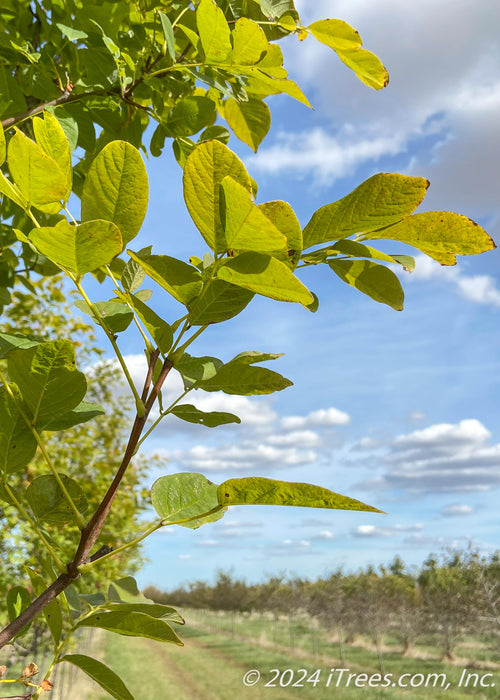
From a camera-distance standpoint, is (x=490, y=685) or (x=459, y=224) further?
(x=490, y=685)

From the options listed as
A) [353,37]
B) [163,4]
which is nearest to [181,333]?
[353,37]

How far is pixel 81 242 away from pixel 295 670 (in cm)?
2147

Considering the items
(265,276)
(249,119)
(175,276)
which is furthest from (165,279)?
(249,119)

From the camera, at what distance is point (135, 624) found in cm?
62

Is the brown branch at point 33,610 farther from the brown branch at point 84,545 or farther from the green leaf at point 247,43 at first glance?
the green leaf at point 247,43

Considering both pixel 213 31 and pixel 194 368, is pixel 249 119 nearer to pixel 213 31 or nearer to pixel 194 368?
pixel 213 31

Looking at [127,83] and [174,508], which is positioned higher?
[127,83]

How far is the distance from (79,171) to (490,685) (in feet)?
68.7

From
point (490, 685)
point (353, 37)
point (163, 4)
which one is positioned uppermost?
point (163, 4)

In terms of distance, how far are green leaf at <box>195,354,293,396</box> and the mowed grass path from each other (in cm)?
1559

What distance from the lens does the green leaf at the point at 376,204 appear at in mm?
531

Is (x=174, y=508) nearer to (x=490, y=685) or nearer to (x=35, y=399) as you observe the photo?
(x=35, y=399)

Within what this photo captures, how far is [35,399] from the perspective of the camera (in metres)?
0.65

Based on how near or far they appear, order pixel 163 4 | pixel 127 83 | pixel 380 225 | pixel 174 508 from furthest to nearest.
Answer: pixel 163 4, pixel 127 83, pixel 174 508, pixel 380 225
